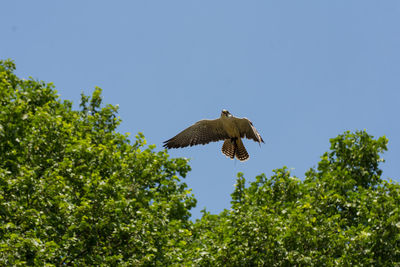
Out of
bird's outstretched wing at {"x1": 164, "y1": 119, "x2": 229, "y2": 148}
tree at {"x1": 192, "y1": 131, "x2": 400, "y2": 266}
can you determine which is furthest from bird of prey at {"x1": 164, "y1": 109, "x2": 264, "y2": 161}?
tree at {"x1": 192, "y1": 131, "x2": 400, "y2": 266}

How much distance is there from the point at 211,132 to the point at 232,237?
5449mm

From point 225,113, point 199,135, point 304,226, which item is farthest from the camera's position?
point 199,135

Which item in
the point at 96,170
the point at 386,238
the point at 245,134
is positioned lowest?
the point at 386,238

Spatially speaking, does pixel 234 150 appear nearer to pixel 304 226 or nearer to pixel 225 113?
pixel 225 113

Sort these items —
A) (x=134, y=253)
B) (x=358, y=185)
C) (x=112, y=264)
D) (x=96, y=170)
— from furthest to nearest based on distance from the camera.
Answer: (x=358, y=185), (x=96, y=170), (x=134, y=253), (x=112, y=264)

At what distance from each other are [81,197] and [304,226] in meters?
5.64

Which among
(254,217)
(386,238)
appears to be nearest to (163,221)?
(254,217)

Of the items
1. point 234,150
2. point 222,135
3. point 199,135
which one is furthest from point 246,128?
point 199,135

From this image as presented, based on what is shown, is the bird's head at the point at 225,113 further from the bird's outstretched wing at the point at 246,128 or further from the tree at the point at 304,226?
the tree at the point at 304,226

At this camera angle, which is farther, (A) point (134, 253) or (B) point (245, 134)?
(B) point (245, 134)

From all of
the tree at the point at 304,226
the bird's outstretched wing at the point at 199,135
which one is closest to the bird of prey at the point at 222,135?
the bird's outstretched wing at the point at 199,135

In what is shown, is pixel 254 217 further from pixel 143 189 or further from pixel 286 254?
pixel 143 189

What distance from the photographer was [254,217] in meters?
15.0

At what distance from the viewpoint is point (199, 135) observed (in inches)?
783
